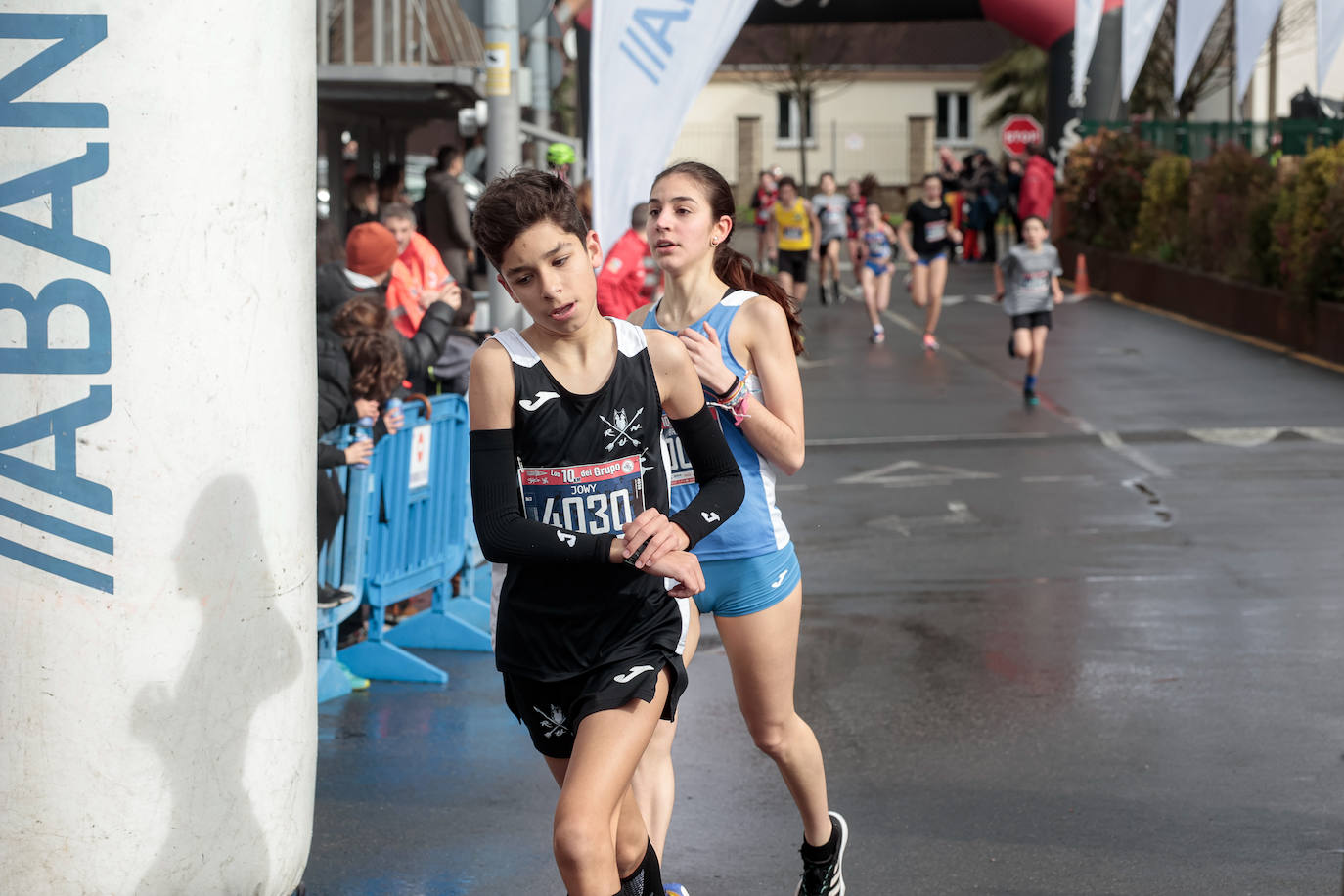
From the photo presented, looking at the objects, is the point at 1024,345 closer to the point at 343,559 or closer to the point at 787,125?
the point at 343,559

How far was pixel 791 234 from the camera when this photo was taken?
78.3 feet

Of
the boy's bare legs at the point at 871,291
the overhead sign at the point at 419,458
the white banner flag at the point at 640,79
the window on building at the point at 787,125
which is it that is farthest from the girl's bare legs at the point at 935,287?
the window on building at the point at 787,125

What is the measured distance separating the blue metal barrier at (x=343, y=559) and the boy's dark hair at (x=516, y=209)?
330cm

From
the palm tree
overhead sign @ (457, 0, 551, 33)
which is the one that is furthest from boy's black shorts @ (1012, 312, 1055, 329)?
the palm tree

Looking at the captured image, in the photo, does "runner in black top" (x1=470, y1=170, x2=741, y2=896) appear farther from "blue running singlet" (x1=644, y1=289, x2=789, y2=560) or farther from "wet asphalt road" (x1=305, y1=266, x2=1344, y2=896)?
"wet asphalt road" (x1=305, y1=266, x2=1344, y2=896)

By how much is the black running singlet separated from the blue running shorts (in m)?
0.67

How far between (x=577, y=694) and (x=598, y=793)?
0.23 metres

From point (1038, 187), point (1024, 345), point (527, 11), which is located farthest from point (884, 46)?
point (527, 11)

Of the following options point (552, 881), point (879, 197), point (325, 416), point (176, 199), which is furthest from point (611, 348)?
point (879, 197)

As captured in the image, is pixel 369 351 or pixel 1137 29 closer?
pixel 369 351

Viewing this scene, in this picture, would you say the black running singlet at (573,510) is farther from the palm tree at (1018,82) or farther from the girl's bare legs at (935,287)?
the palm tree at (1018,82)

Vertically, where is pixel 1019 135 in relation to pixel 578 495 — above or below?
above

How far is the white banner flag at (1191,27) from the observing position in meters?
18.8

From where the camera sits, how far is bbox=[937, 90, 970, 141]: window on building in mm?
70438
